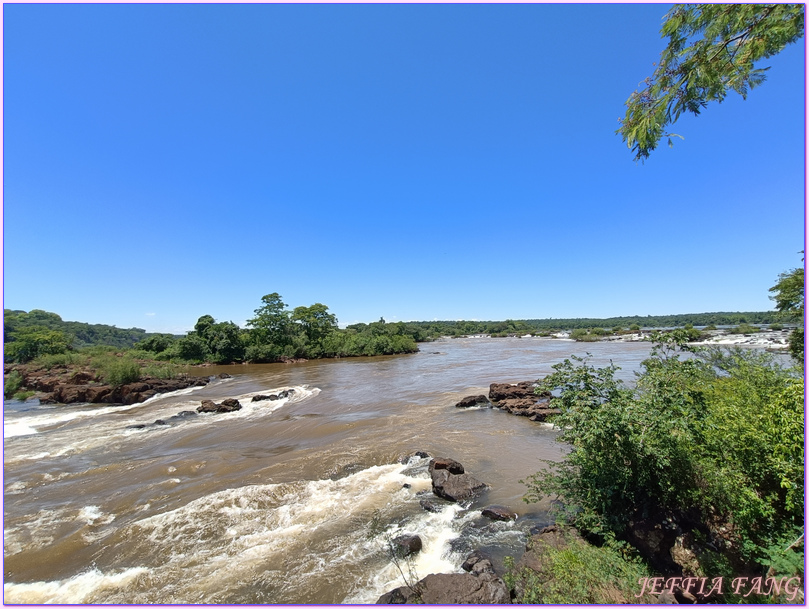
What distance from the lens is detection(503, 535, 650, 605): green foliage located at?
4957mm

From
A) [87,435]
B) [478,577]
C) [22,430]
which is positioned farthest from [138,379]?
[478,577]

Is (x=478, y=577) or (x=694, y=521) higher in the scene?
(x=694, y=521)

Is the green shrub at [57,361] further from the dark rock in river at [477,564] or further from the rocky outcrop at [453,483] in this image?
the dark rock in river at [477,564]

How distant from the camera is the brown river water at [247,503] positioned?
651 cm

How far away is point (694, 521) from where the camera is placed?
5.66 metres

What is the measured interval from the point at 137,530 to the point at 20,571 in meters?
1.84

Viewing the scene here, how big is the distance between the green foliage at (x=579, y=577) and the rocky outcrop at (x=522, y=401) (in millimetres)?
10288

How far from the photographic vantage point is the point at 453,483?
9461mm

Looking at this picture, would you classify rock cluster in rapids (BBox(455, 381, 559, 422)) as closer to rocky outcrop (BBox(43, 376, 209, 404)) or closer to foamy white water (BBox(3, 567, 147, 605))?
foamy white water (BBox(3, 567, 147, 605))

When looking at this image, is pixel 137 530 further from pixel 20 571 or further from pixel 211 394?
pixel 211 394

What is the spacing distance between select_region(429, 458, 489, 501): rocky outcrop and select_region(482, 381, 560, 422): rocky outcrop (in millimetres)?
7137

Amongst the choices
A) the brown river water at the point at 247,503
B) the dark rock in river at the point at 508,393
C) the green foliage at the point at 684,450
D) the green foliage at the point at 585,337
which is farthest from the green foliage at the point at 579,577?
the green foliage at the point at 585,337

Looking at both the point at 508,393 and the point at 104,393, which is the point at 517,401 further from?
the point at 104,393

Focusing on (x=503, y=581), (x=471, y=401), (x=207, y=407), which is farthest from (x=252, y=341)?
(x=503, y=581)
